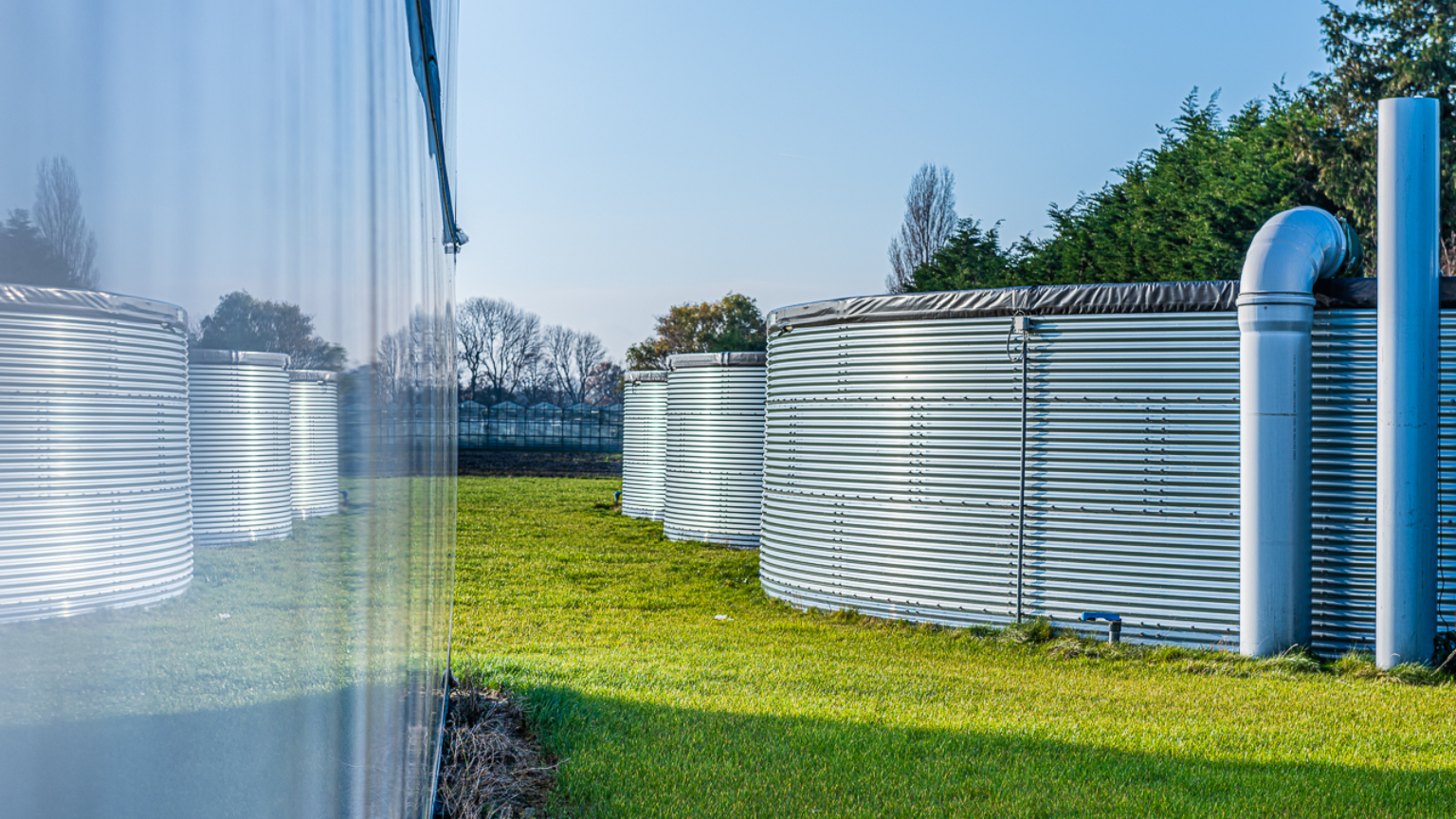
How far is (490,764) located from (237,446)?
14.1 ft

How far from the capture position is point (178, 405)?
792 millimetres

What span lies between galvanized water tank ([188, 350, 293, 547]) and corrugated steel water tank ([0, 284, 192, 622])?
1 cm

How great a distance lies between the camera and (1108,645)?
8633 mm

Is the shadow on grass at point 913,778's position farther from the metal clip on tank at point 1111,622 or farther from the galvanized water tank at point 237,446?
the galvanized water tank at point 237,446

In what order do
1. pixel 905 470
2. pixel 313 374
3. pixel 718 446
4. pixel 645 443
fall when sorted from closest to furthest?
1. pixel 313 374
2. pixel 905 470
3. pixel 718 446
4. pixel 645 443

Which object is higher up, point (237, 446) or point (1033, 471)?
point (237, 446)

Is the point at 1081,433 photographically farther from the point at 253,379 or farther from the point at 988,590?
the point at 253,379

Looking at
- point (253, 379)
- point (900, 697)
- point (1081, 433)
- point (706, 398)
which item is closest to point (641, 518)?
point (706, 398)

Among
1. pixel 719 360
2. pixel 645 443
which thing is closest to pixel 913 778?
pixel 719 360

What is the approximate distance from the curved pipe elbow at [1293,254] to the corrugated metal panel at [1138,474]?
1.56 feet

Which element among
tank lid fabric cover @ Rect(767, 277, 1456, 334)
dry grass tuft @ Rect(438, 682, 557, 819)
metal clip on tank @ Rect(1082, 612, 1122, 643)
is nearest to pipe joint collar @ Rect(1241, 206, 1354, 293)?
tank lid fabric cover @ Rect(767, 277, 1456, 334)

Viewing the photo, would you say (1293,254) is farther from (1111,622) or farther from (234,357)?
(234,357)

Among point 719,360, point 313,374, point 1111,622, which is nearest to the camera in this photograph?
point 313,374

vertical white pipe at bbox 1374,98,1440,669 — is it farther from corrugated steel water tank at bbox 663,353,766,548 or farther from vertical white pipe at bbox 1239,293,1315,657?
corrugated steel water tank at bbox 663,353,766,548
